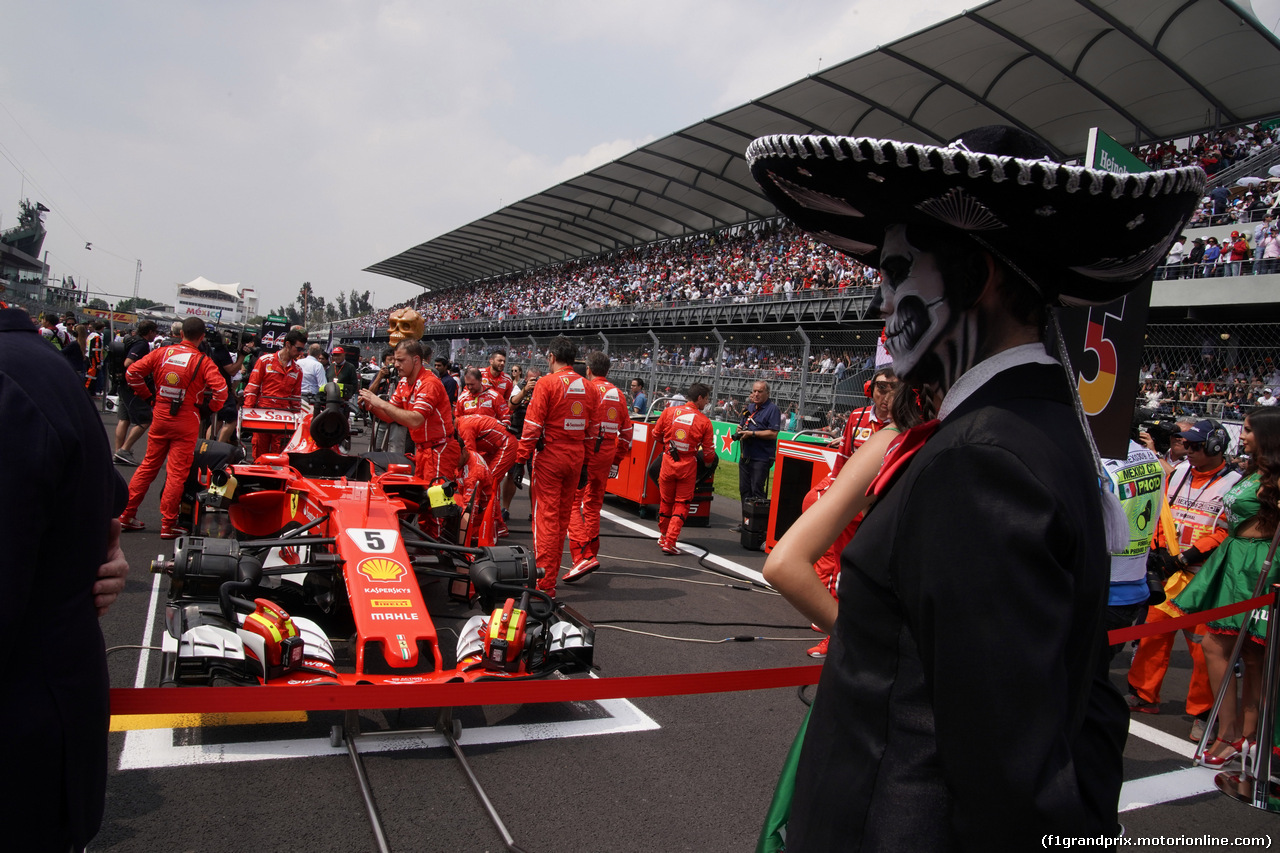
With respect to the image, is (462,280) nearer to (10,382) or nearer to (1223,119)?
(1223,119)

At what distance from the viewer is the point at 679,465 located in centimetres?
845

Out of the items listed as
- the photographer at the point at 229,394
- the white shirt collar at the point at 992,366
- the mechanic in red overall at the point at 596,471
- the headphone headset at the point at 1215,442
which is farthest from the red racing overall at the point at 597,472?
the white shirt collar at the point at 992,366

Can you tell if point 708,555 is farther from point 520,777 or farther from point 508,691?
point 508,691

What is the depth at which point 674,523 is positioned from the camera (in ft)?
27.2

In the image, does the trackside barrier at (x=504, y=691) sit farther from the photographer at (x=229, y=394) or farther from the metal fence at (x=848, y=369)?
the metal fence at (x=848, y=369)

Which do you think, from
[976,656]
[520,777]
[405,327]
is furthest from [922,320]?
[405,327]

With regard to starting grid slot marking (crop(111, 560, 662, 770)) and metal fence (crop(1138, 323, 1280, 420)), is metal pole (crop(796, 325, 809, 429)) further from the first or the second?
starting grid slot marking (crop(111, 560, 662, 770))

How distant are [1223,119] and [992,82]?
5.79 m

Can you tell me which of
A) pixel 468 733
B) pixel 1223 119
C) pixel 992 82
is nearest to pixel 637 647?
pixel 468 733

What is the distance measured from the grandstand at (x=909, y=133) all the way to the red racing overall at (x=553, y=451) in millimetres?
4668

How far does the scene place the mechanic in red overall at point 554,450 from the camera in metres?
6.27

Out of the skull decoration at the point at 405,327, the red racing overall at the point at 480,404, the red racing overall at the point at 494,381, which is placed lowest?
the red racing overall at the point at 480,404

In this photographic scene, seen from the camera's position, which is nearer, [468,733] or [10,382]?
[10,382]

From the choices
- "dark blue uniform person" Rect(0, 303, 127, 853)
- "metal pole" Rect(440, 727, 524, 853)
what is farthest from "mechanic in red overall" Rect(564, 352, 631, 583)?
"dark blue uniform person" Rect(0, 303, 127, 853)
